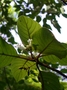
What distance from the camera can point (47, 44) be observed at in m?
0.91

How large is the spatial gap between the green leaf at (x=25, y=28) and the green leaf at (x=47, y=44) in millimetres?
56

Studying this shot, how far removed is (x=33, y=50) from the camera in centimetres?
95

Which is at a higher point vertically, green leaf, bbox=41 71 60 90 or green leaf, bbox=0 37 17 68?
green leaf, bbox=0 37 17 68

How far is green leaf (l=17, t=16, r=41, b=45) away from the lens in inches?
37.8

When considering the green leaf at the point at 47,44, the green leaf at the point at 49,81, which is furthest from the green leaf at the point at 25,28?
the green leaf at the point at 49,81

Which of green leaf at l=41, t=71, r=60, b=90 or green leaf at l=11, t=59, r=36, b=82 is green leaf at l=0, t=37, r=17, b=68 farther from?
green leaf at l=41, t=71, r=60, b=90

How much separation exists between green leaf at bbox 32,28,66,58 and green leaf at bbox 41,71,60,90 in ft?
0.49

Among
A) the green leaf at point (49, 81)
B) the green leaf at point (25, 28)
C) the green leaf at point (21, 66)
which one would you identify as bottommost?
the green leaf at point (49, 81)

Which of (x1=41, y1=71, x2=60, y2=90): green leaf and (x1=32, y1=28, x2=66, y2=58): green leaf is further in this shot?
(x1=41, y1=71, x2=60, y2=90): green leaf

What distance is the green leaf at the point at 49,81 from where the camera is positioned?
104 cm

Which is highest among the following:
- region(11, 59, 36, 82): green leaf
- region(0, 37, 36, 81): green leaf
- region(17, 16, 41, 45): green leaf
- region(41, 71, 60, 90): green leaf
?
region(17, 16, 41, 45): green leaf

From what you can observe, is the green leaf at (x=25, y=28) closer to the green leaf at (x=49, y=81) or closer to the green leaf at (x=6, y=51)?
the green leaf at (x=6, y=51)

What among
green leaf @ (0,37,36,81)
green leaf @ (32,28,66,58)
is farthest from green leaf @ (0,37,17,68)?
green leaf @ (32,28,66,58)

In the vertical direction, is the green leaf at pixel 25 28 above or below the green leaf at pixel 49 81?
above
